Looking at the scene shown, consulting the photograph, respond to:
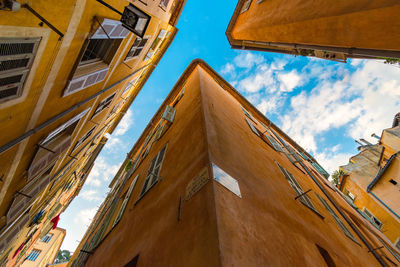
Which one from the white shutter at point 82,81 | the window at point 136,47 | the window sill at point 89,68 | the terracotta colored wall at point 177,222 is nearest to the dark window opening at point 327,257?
the terracotta colored wall at point 177,222

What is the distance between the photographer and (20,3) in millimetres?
2355

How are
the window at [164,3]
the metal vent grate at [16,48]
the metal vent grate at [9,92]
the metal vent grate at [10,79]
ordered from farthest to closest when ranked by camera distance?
the window at [164,3] → the metal vent grate at [9,92] → the metal vent grate at [10,79] → the metal vent grate at [16,48]

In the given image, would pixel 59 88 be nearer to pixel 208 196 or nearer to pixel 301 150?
pixel 208 196

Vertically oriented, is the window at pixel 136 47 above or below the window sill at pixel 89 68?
above

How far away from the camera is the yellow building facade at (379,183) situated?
35.6ft

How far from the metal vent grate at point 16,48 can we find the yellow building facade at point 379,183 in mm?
14603

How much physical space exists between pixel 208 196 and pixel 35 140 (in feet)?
15.7

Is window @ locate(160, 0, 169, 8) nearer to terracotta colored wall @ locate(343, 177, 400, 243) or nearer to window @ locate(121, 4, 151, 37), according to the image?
window @ locate(121, 4, 151, 37)

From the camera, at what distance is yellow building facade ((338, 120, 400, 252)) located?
10.9 m

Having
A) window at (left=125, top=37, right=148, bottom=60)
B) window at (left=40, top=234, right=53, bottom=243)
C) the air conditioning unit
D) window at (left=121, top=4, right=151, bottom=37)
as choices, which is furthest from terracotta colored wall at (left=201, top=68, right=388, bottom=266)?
window at (left=40, top=234, right=53, bottom=243)

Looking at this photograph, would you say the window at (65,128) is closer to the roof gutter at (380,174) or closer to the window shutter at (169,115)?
the window shutter at (169,115)

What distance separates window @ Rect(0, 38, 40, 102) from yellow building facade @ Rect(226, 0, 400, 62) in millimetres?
6366

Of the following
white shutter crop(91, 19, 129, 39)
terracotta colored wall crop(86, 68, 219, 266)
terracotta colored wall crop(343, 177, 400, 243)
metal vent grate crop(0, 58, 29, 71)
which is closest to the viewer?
terracotta colored wall crop(86, 68, 219, 266)

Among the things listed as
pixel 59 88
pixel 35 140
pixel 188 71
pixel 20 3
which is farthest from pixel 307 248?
pixel 188 71
